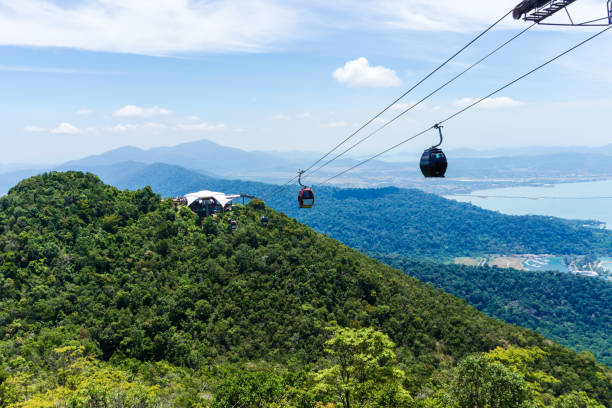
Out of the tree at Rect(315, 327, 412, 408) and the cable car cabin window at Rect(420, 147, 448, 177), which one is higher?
the cable car cabin window at Rect(420, 147, 448, 177)

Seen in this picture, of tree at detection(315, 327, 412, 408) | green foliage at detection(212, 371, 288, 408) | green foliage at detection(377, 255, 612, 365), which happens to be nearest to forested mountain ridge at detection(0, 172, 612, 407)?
tree at detection(315, 327, 412, 408)

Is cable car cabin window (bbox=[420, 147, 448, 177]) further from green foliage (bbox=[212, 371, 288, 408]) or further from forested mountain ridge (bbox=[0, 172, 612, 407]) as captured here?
green foliage (bbox=[212, 371, 288, 408])

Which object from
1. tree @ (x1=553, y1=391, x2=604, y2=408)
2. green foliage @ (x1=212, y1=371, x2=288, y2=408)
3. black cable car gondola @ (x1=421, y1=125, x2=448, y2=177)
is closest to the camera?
black cable car gondola @ (x1=421, y1=125, x2=448, y2=177)

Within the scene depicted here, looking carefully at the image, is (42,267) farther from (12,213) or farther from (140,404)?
(140,404)

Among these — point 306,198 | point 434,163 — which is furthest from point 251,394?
point 434,163

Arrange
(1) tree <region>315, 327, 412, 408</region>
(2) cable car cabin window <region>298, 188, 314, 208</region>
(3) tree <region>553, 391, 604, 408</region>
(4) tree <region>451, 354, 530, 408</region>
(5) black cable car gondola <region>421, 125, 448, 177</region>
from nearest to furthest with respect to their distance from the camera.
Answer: (5) black cable car gondola <region>421, 125, 448, 177</region>, (1) tree <region>315, 327, 412, 408</region>, (2) cable car cabin window <region>298, 188, 314, 208</region>, (4) tree <region>451, 354, 530, 408</region>, (3) tree <region>553, 391, 604, 408</region>

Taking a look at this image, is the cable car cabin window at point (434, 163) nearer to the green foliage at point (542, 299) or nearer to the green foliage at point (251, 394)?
the green foliage at point (251, 394)

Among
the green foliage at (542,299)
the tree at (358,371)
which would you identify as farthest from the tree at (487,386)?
the green foliage at (542,299)

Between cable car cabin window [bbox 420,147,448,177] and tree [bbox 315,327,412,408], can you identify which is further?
tree [bbox 315,327,412,408]
